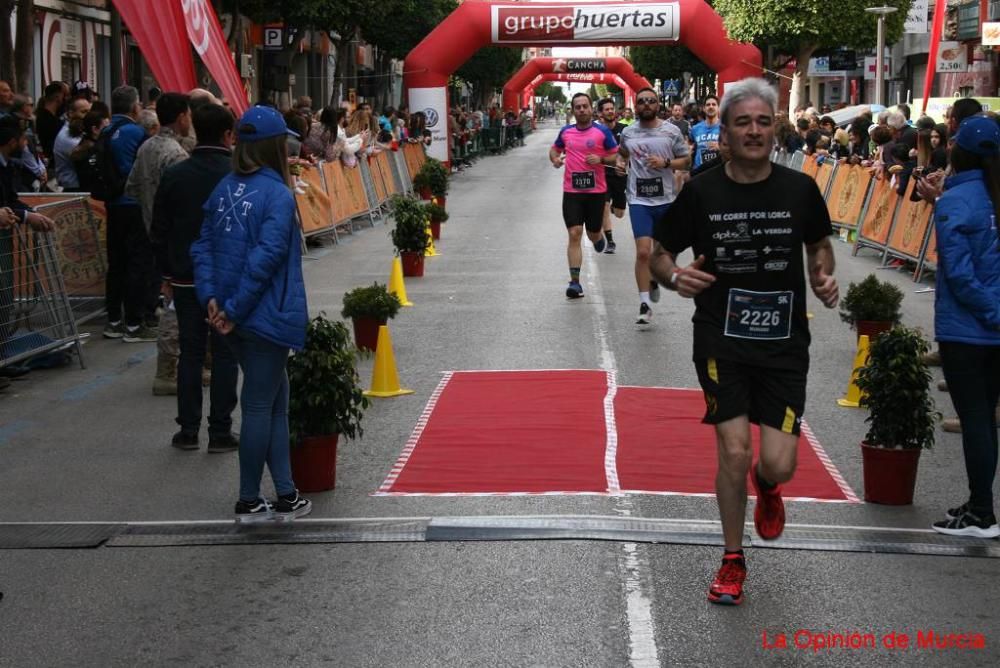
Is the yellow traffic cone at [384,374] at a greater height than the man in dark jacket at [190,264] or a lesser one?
lesser

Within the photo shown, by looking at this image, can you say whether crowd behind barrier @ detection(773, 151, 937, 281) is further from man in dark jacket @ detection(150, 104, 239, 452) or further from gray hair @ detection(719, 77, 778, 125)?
gray hair @ detection(719, 77, 778, 125)

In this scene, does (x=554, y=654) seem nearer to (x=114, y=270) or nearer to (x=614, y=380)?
(x=614, y=380)

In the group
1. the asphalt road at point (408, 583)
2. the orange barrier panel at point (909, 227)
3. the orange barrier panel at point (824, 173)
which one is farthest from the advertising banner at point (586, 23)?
the asphalt road at point (408, 583)

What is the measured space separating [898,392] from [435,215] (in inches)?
450

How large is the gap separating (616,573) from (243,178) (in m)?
2.36

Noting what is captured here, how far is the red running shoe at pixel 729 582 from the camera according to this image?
541cm

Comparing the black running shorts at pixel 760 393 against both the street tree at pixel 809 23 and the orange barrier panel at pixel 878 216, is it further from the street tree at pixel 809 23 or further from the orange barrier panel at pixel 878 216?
the street tree at pixel 809 23

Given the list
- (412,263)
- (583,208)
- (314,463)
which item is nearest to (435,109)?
(412,263)

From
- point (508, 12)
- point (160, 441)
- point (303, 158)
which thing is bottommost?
point (160, 441)

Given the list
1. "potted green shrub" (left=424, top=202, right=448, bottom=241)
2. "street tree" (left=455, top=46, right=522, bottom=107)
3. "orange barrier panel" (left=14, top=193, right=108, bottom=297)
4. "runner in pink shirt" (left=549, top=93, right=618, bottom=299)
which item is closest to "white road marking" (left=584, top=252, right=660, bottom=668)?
"orange barrier panel" (left=14, top=193, right=108, bottom=297)

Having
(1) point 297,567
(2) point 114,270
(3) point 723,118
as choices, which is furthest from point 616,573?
(2) point 114,270

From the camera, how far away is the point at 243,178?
641cm

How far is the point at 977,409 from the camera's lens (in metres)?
6.45

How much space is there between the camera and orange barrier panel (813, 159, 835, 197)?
73.5ft
